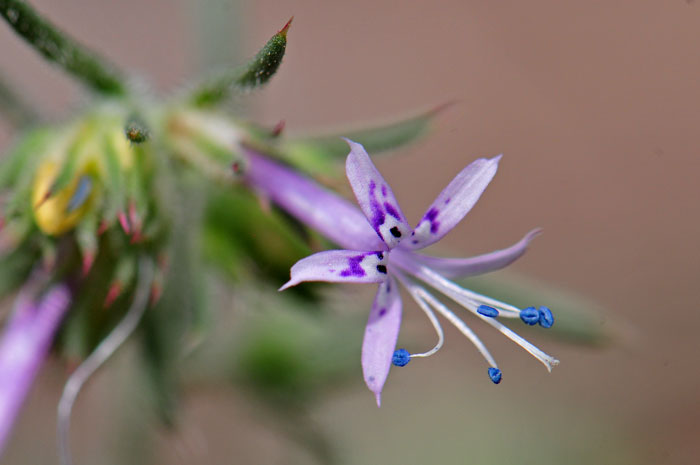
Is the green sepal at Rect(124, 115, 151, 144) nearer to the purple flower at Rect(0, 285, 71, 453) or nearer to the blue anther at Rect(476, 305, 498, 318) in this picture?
the purple flower at Rect(0, 285, 71, 453)

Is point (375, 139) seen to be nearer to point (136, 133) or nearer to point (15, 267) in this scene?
point (136, 133)

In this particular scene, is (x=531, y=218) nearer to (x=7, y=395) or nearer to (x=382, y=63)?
(x=382, y=63)

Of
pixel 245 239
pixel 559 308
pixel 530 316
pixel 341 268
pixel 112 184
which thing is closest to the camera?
pixel 341 268

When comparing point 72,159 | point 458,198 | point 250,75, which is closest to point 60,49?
point 72,159

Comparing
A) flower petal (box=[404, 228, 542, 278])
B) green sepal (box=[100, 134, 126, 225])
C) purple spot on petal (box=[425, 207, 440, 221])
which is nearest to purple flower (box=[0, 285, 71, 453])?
green sepal (box=[100, 134, 126, 225])

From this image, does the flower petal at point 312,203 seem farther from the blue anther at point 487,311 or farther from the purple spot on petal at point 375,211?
the blue anther at point 487,311

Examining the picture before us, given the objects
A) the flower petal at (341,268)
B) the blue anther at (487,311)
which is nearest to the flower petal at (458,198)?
the flower petal at (341,268)
